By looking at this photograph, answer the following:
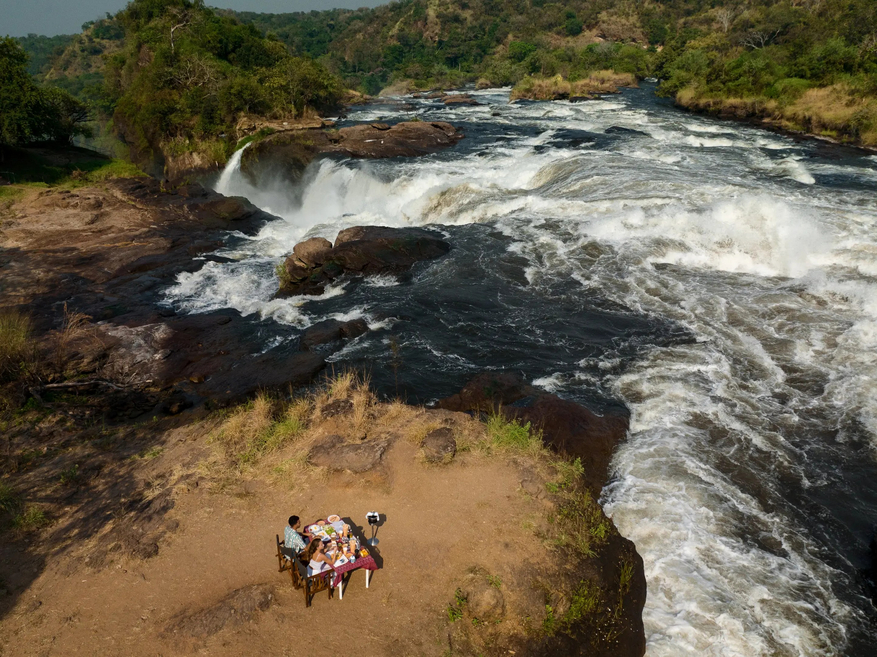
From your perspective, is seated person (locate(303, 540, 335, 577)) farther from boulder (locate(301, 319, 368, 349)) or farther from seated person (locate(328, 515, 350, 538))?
boulder (locate(301, 319, 368, 349))

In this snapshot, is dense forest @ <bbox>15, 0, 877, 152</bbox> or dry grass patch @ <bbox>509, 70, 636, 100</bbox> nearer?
dense forest @ <bbox>15, 0, 877, 152</bbox>

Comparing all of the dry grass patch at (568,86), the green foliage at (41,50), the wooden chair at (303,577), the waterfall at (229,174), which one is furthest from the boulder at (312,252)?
the green foliage at (41,50)

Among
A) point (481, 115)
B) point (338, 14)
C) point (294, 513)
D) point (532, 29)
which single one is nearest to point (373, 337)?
point (294, 513)

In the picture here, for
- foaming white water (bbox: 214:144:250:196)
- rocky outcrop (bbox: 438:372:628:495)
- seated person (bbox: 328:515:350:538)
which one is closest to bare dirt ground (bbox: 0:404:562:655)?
seated person (bbox: 328:515:350:538)

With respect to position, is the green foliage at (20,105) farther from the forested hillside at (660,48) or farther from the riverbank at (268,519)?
the forested hillside at (660,48)

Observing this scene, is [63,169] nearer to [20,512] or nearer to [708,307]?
[20,512]

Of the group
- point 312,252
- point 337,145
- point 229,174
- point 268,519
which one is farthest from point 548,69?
point 268,519
